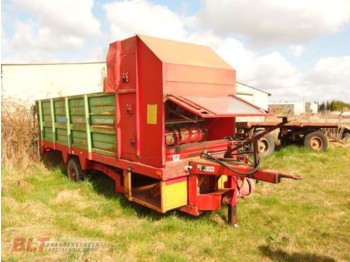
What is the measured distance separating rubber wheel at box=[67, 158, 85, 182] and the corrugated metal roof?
3285 mm

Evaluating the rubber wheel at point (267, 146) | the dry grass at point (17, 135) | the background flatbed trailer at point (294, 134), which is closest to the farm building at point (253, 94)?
the background flatbed trailer at point (294, 134)

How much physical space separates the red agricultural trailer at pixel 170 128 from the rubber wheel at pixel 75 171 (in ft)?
2.46

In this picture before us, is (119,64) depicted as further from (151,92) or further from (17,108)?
(17,108)

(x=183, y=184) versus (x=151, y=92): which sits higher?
(x=151, y=92)

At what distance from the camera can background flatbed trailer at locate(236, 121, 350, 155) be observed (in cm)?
1016

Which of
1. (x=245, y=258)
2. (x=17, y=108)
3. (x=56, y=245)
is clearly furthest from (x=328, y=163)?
(x=17, y=108)

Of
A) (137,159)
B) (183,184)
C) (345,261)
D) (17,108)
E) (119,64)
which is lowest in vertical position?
(345,261)

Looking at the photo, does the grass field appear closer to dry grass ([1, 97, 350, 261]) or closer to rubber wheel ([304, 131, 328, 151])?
dry grass ([1, 97, 350, 261])

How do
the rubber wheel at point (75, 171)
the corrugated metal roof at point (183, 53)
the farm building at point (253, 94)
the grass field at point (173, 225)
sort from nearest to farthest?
the grass field at point (173, 225), the corrugated metal roof at point (183, 53), the rubber wheel at point (75, 171), the farm building at point (253, 94)

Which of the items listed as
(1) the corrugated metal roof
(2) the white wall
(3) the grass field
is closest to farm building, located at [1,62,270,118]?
(2) the white wall

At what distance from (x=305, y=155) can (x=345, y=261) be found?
628 cm

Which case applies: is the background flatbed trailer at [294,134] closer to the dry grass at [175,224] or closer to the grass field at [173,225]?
the dry grass at [175,224]

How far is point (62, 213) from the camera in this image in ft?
16.1

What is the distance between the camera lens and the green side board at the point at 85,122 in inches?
205
